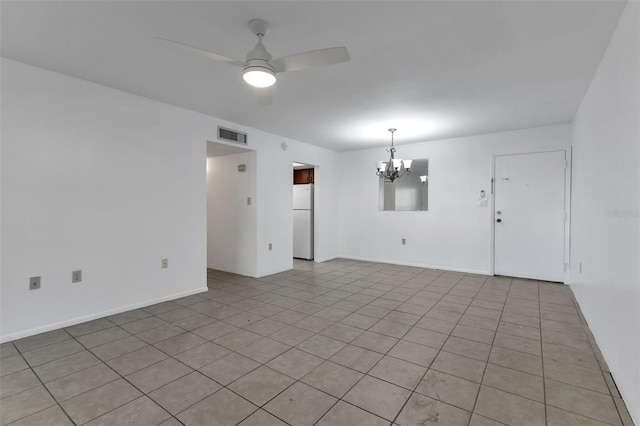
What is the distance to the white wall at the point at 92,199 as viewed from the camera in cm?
266

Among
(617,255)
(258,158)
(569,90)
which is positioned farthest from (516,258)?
(258,158)

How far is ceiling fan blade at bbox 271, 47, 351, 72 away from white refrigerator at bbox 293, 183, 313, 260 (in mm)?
4446

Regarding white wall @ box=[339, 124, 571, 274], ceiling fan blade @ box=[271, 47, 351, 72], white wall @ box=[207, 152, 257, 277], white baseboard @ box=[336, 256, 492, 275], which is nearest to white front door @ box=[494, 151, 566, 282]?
white wall @ box=[339, 124, 571, 274]

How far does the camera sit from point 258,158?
4941 millimetres

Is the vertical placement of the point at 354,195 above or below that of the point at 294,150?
below

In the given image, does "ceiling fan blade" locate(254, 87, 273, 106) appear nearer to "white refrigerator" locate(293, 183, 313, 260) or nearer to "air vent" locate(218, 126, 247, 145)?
"air vent" locate(218, 126, 247, 145)

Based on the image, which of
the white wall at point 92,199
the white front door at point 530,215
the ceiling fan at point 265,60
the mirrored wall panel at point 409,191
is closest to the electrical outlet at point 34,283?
the white wall at point 92,199

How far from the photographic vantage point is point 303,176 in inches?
271

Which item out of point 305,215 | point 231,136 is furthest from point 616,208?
point 305,215

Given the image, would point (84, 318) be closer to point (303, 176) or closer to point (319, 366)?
point (319, 366)

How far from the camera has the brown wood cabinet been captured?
6.73 m

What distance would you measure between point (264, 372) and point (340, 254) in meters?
4.82

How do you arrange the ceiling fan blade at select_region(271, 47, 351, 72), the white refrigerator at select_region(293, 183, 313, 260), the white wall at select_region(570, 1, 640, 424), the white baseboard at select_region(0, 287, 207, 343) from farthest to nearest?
the white refrigerator at select_region(293, 183, 313, 260) → the white baseboard at select_region(0, 287, 207, 343) → the ceiling fan blade at select_region(271, 47, 351, 72) → the white wall at select_region(570, 1, 640, 424)

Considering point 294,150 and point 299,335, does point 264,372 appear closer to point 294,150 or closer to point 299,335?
point 299,335
